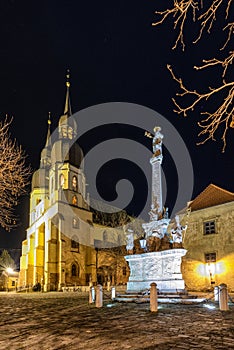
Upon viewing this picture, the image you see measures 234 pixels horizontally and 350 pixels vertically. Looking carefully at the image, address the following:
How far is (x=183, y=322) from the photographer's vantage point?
8828mm

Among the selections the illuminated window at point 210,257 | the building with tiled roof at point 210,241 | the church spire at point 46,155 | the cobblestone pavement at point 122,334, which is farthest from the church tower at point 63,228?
the cobblestone pavement at point 122,334

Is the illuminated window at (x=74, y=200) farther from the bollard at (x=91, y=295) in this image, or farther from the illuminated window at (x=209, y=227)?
the bollard at (x=91, y=295)

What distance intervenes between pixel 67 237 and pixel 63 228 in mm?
1472

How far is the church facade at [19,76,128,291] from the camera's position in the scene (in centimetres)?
4575

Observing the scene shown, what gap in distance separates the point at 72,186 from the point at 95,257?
11.7m

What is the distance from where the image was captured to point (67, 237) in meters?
47.3

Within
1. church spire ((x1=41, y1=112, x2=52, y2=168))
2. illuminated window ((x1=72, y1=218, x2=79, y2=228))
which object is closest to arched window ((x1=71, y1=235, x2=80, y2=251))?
illuminated window ((x1=72, y1=218, x2=79, y2=228))

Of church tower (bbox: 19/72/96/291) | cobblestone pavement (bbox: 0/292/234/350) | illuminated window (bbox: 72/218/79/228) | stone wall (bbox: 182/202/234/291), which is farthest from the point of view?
illuminated window (bbox: 72/218/79/228)

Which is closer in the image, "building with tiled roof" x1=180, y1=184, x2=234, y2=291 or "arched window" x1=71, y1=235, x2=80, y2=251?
"building with tiled roof" x1=180, y1=184, x2=234, y2=291

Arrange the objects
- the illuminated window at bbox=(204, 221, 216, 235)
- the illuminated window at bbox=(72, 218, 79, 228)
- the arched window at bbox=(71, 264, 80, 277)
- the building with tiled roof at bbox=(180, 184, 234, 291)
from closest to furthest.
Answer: the building with tiled roof at bbox=(180, 184, 234, 291) < the illuminated window at bbox=(204, 221, 216, 235) < the arched window at bbox=(71, 264, 80, 277) < the illuminated window at bbox=(72, 218, 79, 228)

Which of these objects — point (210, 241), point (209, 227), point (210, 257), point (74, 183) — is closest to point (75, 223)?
point (74, 183)

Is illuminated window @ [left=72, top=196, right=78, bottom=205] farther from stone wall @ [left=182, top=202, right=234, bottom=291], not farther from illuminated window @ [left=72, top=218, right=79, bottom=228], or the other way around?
stone wall @ [left=182, top=202, right=234, bottom=291]

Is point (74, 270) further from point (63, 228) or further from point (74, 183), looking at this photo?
point (74, 183)

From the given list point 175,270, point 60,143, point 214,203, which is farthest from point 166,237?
point 60,143
